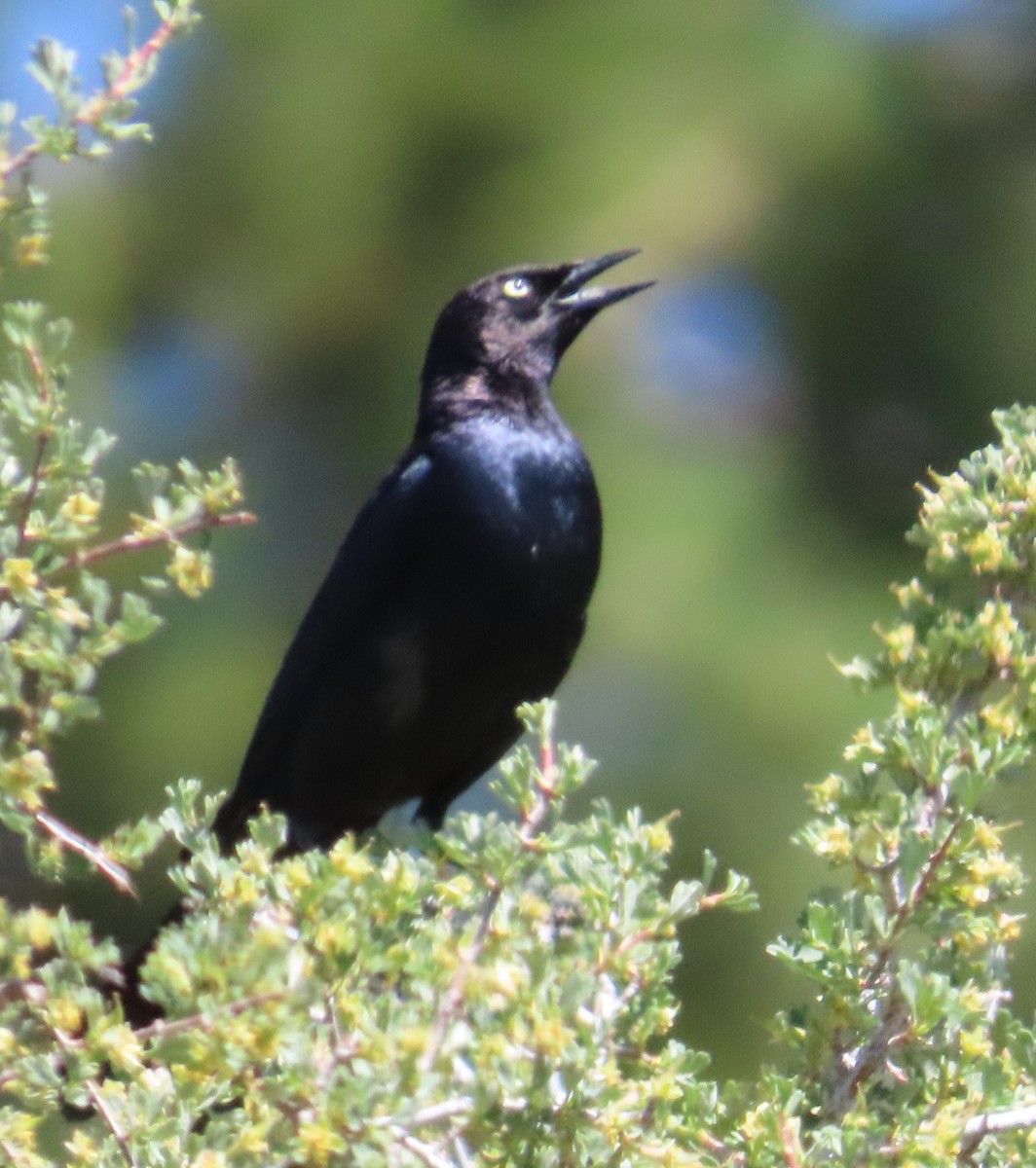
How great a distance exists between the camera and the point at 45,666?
1549mm

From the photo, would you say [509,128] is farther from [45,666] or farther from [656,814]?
[45,666]

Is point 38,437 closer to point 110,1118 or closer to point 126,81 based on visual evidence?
point 126,81

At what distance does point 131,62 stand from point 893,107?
3783mm

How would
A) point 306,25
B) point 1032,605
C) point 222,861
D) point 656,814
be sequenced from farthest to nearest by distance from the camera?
1. point 306,25
2. point 656,814
3. point 1032,605
4. point 222,861

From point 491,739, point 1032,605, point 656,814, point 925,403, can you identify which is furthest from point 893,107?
point 1032,605

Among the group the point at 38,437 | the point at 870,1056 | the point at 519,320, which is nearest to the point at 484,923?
the point at 870,1056

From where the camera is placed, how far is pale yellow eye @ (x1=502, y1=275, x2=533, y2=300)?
12.2 ft

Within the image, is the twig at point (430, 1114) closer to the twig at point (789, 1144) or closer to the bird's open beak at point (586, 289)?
the twig at point (789, 1144)

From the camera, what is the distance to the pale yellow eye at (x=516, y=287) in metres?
3.73

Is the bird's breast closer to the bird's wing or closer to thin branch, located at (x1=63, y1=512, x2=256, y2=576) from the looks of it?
the bird's wing

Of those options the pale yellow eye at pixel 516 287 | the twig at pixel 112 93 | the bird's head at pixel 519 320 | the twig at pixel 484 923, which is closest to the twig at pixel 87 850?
the twig at pixel 484 923

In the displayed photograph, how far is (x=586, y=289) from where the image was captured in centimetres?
379

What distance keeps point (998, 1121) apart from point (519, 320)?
2310mm

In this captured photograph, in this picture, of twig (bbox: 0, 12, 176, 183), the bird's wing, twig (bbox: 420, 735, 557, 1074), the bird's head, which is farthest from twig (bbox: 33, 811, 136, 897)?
the bird's head
